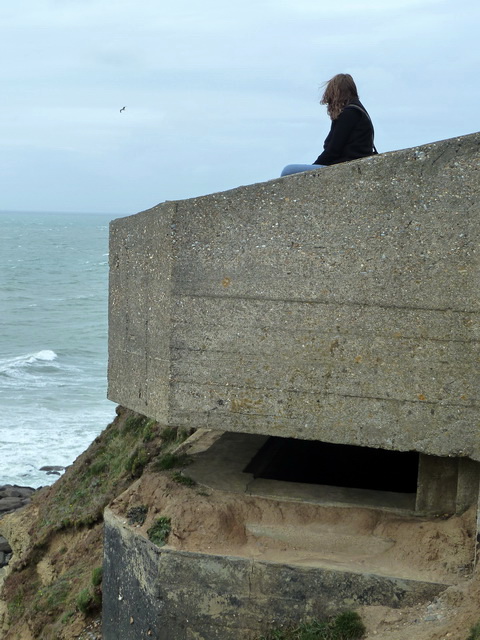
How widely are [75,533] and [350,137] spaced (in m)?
6.43

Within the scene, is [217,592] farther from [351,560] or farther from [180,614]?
[351,560]

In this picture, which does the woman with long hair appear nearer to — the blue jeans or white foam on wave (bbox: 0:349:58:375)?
the blue jeans

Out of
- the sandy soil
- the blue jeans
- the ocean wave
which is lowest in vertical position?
the ocean wave

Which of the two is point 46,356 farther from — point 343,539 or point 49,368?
point 343,539

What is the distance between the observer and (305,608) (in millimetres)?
6664

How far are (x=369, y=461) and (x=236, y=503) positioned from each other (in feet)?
7.78

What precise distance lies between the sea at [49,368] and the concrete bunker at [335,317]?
48.0ft

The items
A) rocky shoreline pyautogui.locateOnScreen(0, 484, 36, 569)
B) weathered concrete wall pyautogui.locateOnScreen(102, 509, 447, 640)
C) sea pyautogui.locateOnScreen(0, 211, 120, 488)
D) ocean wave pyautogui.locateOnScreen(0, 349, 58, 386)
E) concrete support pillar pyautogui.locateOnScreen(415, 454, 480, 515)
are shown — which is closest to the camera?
weathered concrete wall pyautogui.locateOnScreen(102, 509, 447, 640)

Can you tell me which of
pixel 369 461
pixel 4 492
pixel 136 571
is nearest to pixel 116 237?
pixel 136 571

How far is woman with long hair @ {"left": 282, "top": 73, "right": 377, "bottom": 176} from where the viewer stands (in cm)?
698

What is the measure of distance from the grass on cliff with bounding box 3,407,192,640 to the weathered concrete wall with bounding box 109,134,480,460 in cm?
154

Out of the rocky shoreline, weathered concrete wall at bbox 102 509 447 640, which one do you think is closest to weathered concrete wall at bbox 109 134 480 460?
weathered concrete wall at bbox 102 509 447 640

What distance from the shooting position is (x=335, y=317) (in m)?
6.51

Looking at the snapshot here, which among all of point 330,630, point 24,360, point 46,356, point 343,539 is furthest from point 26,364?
point 330,630
